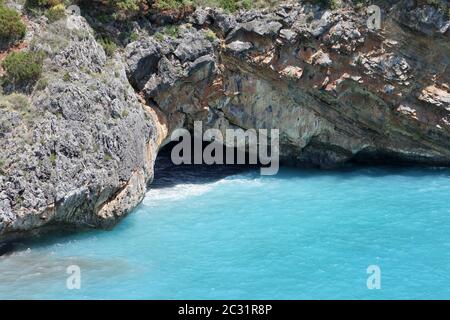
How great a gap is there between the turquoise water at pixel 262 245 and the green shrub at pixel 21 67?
25.5 ft

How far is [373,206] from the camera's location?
111 feet

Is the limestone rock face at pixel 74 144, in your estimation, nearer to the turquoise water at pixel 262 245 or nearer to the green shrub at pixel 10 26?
the green shrub at pixel 10 26

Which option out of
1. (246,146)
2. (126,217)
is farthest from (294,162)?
(126,217)

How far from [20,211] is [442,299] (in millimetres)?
17919

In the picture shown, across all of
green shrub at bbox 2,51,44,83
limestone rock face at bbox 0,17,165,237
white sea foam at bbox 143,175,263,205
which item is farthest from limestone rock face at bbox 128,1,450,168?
green shrub at bbox 2,51,44,83

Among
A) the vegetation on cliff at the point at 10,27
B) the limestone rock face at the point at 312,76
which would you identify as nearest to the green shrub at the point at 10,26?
the vegetation on cliff at the point at 10,27

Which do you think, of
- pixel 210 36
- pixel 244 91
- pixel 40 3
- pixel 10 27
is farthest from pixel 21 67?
pixel 244 91

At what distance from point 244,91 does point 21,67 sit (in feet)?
44.7

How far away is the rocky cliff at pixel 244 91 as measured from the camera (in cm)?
2956

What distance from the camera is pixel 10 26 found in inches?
1195

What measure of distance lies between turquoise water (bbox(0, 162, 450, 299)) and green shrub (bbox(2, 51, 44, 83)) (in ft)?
25.5

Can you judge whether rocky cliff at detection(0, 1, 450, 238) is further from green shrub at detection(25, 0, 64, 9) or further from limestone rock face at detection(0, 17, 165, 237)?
green shrub at detection(25, 0, 64, 9)

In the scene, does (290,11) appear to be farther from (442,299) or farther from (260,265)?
(442,299)

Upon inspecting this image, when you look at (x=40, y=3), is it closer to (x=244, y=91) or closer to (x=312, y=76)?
(x=244, y=91)
